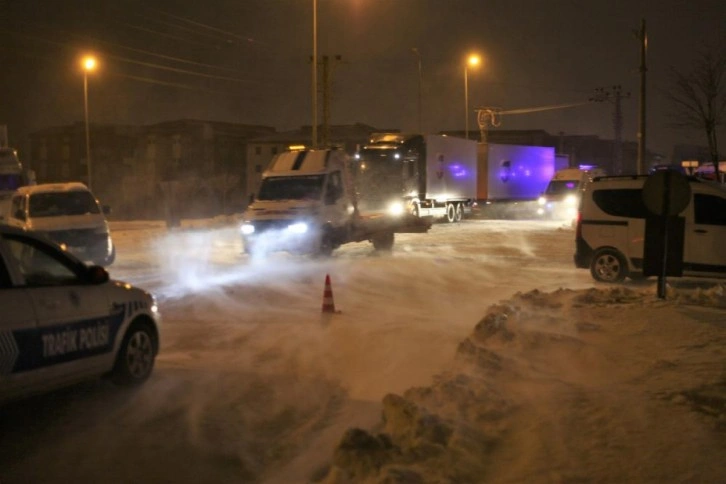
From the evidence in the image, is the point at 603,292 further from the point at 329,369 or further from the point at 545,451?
the point at 545,451

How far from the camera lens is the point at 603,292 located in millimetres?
12078

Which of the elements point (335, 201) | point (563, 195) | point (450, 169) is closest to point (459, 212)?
point (450, 169)

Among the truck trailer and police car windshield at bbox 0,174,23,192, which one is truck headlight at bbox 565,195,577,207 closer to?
the truck trailer

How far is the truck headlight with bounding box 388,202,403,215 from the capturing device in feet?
81.2

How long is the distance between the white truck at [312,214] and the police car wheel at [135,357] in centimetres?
1306

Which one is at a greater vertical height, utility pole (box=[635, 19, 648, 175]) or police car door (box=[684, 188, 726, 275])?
utility pole (box=[635, 19, 648, 175])

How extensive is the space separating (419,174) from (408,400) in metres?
30.2

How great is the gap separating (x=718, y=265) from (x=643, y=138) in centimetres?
1368

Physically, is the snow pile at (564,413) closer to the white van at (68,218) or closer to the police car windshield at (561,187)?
the white van at (68,218)

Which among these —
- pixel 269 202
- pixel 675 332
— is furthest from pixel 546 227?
pixel 675 332

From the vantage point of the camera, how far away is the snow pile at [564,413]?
528 cm

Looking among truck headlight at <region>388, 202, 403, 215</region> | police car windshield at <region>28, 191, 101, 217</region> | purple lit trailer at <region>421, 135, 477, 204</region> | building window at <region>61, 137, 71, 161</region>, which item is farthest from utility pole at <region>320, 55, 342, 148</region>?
building window at <region>61, 137, 71, 161</region>

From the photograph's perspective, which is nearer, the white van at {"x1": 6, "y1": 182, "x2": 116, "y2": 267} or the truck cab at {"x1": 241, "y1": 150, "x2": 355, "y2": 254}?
the white van at {"x1": 6, "y1": 182, "x2": 116, "y2": 267}

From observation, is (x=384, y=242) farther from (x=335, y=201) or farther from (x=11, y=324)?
(x=11, y=324)
